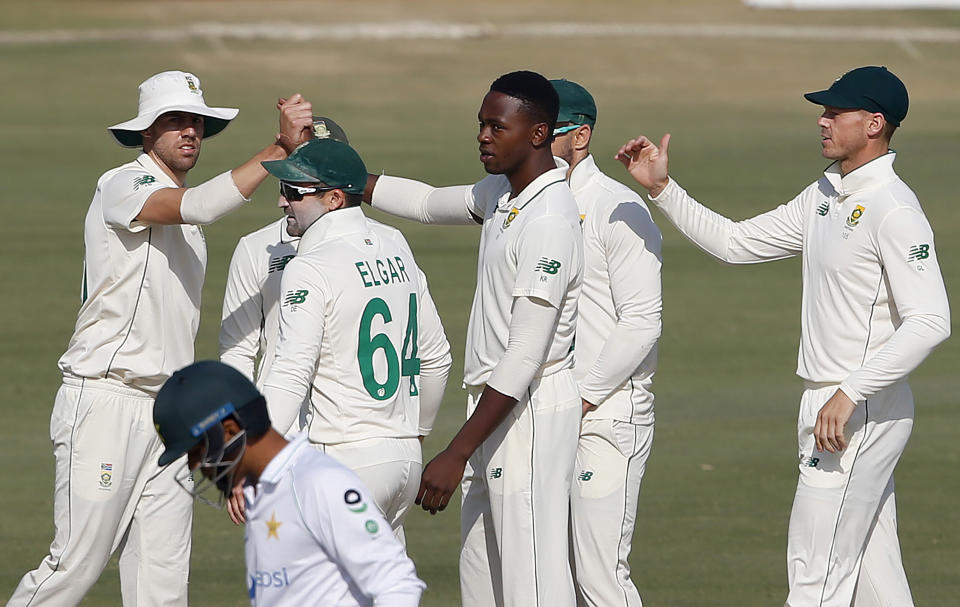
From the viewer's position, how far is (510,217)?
619cm

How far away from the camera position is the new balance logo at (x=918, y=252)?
6258 mm

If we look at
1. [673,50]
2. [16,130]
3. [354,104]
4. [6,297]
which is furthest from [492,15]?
[6,297]

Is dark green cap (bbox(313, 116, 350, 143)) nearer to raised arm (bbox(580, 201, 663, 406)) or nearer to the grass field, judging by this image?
raised arm (bbox(580, 201, 663, 406))

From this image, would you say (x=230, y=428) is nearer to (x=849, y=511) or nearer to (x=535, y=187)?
(x=535, y=187)

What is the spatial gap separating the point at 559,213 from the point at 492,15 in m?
35.3

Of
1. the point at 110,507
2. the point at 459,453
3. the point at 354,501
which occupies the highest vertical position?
the point at 354,501

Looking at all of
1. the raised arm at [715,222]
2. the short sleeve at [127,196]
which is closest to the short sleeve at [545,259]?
the raised arm at [715,222]

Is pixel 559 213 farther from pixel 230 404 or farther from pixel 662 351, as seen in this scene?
pixel 662 351

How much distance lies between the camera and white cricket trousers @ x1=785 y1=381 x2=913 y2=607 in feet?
20.8

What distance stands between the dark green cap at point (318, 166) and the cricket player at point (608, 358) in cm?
144

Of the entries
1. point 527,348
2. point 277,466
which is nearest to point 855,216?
point 527,348

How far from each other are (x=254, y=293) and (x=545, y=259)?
1.84 meters

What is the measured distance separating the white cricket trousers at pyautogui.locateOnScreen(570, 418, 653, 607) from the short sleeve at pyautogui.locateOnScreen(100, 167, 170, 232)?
2.31 meters

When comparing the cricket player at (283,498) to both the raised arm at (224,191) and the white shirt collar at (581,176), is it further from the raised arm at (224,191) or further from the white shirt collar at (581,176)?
the white shirt collar at (581,176)
